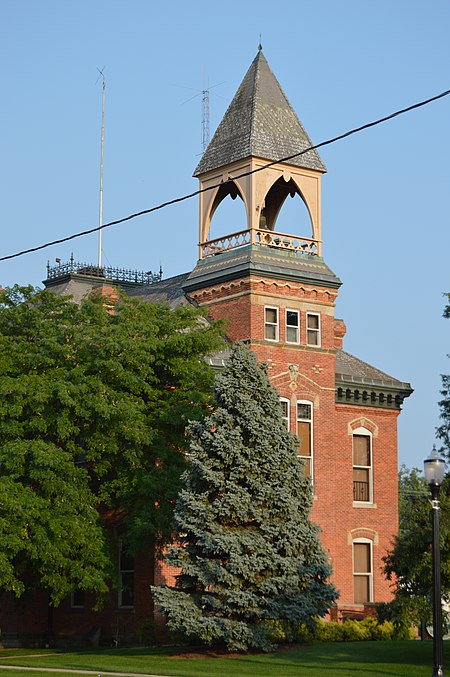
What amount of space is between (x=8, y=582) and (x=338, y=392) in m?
16.2

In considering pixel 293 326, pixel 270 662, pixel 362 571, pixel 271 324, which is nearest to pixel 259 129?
pixel 271 324

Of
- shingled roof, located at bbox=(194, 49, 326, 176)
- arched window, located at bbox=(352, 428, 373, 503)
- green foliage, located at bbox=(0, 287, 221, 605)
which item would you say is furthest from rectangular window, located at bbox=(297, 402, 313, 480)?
shingled roof, located at bbox=(194, 49, 326, 176)

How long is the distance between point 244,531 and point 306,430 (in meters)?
12.6

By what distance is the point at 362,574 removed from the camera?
4669cm

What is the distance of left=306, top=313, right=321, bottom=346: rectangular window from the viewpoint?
45.5 m

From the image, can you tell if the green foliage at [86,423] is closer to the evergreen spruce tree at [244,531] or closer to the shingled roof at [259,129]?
the evergreen spruce tree at [244,531]

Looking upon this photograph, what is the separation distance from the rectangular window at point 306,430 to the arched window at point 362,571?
14.4 feet

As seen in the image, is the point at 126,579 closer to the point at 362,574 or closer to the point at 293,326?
the point at 362,574

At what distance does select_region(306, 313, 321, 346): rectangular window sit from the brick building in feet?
0.12

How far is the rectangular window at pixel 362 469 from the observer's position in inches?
1874

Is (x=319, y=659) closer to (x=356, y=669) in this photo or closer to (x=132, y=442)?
(x=356, y=669)

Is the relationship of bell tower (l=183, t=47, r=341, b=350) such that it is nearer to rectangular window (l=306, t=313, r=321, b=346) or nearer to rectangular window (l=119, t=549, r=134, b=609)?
rectangular window (l=306, t=313, r=321, b=346)

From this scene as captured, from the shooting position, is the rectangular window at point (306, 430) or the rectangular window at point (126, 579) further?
the rectangular window at point (306, 430)

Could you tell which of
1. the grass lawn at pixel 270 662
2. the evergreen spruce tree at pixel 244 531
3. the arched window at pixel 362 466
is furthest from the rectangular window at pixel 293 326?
the grass lawn at pixel 270 662
